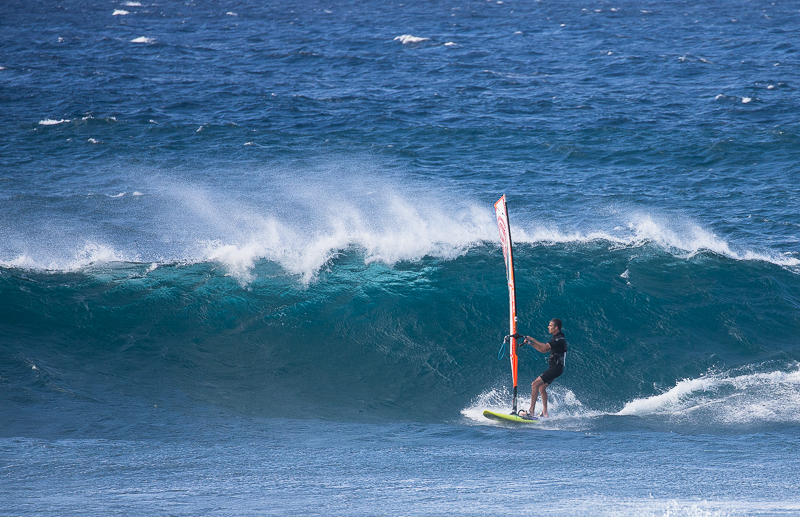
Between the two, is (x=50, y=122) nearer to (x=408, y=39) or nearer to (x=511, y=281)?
(x=511, y=281)

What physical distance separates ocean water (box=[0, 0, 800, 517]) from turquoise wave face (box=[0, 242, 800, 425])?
0.17ft

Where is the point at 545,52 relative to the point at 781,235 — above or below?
above

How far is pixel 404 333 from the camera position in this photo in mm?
11414

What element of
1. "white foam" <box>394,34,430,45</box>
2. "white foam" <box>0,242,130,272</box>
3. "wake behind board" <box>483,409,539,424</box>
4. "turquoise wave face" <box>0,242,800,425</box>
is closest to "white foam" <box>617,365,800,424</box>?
"turquoise wave face" <box>0,242,800,425</box>

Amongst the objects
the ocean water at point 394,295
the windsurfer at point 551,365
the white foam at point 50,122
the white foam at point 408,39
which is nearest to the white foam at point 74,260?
the ocean water at point 394,295

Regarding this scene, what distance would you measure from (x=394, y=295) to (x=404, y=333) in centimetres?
99

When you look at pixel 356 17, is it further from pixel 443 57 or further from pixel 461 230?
pixel 461 230

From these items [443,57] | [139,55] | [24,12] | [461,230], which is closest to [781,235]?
[461,230]

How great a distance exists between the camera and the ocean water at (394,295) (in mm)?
6637

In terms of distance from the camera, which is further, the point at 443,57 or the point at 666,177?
the point at 443,57

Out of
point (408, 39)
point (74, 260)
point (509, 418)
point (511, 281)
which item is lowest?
point (509, 418)

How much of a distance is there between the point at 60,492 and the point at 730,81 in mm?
30257

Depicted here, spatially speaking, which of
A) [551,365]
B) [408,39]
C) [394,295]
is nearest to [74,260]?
[394,295]

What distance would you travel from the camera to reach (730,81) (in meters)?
28.9
